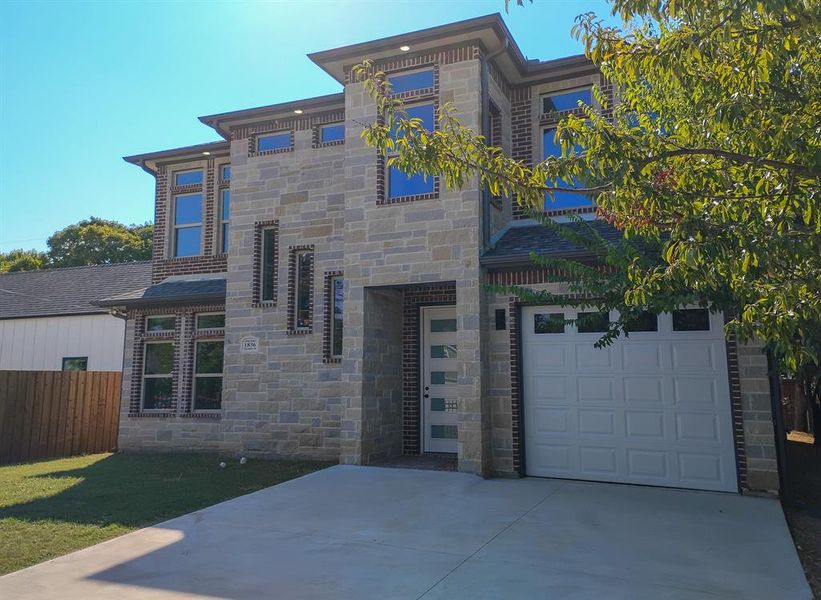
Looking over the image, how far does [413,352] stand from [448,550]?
5646 mm

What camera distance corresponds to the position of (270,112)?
12.4 m

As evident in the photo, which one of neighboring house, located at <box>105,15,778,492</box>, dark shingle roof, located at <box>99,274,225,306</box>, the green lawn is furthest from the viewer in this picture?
dark shingle roof, located at <box>99,274,225,306</box>

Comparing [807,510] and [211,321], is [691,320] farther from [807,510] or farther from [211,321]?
[211,321]

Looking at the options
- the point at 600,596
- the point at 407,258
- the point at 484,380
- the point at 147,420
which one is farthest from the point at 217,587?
the point at 147,420

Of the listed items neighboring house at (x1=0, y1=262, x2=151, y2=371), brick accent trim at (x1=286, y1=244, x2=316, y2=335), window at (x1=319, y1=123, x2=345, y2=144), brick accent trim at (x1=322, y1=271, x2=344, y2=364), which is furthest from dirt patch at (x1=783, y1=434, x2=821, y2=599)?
neighboring house at (x1=0, y1=262, x2=151, y2=371)

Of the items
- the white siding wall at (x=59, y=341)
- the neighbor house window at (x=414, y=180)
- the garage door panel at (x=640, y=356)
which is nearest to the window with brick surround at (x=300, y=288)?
the neighbor house window at (x=414, y=180)

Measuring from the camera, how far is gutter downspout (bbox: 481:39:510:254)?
9805mm

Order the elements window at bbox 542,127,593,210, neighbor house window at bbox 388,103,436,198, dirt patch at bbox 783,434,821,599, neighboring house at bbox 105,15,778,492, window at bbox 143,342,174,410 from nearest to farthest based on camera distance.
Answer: dirt patch at bbox 783,434,821,599
neighboring house at bbox 105,15,778,492
neighbor house window at bbox 388,103,436,198
window at bbox 542,127,593,210
window at bbox 143,342,174,410

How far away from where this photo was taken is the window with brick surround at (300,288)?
11891 mm

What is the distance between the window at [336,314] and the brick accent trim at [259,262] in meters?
1.25

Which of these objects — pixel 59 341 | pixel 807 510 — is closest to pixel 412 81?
pixel 807 510

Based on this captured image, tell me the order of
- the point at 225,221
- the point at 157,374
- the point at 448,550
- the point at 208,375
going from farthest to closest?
the point at 225,221 → the point at 157,374 → the point at 208,375 → the point at 448,550

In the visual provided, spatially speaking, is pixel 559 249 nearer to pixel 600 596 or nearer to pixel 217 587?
pixel 600 596

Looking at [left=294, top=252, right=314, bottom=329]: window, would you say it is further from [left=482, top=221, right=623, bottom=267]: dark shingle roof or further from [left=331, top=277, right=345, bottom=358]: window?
[left=482, top=221, right=623, bottom=267]: dark shingle roof
